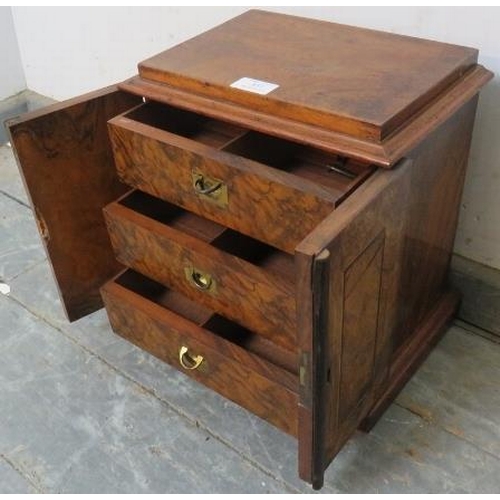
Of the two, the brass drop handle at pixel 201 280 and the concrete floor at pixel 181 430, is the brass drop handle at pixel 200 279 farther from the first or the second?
the concrete floor at pixel 181 430

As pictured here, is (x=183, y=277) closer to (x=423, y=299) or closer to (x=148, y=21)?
(x=423, y=299)

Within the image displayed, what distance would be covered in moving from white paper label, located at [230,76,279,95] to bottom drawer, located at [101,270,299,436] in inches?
16.5

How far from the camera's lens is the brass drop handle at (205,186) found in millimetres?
1006

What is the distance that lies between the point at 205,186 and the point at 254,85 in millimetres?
173

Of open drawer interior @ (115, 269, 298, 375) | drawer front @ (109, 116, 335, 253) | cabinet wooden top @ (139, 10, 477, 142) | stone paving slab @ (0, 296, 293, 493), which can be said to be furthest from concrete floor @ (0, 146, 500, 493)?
cabinet wooden top @ (139, 10, 477, 142)

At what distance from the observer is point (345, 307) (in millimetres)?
852

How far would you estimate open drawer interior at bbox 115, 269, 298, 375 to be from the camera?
1173mm

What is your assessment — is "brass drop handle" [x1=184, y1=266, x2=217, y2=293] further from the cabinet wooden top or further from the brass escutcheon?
the cabinet wooden top

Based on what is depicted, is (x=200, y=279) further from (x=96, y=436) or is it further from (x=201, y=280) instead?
(x=96, y=436)

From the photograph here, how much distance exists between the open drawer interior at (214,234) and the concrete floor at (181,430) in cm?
29

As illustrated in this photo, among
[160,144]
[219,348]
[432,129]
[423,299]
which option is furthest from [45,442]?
[432,129]

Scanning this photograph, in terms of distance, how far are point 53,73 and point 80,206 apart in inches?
37.2

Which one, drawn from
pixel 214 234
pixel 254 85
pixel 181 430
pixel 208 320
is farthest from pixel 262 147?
pixel 181 430

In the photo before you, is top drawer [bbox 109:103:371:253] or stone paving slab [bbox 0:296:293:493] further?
stone paving slab [bbox 0:296:293:493]
